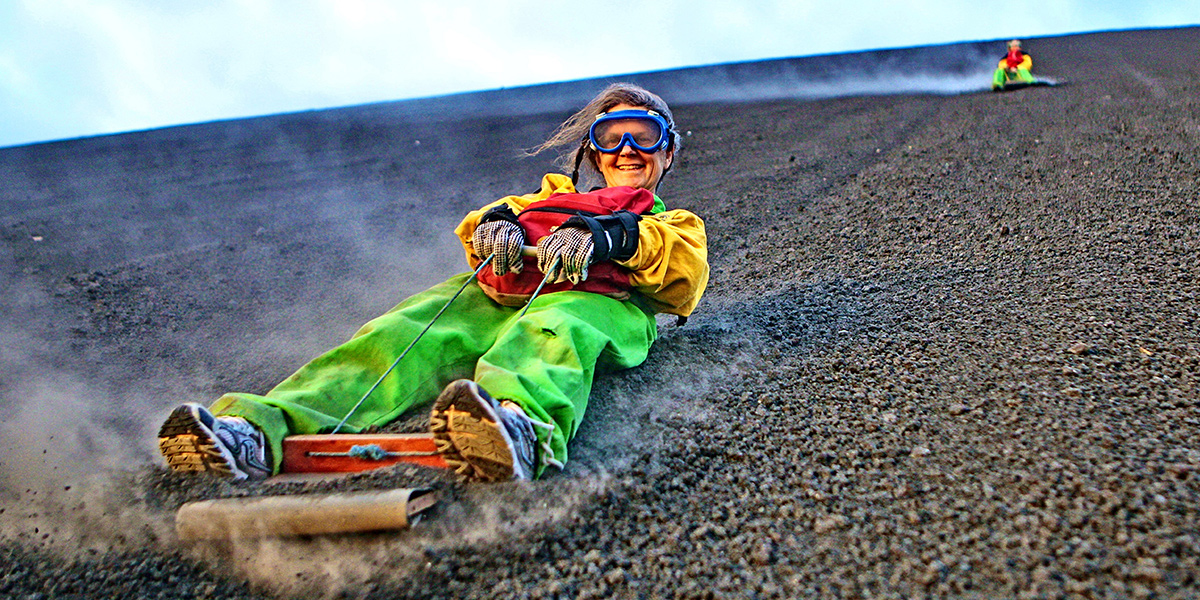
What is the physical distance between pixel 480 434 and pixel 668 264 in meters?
0.94

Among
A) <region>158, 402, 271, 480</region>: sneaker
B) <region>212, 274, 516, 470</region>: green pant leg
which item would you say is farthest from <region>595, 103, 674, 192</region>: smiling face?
<region>158, 402, 271, 480</region>: sneaker

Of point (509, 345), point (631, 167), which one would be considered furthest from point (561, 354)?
point (631, 167)

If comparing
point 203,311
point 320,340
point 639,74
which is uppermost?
point 639,74

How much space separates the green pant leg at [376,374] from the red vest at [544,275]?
11 centimetres

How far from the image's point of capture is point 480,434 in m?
1.68

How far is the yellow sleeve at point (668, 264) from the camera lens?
236cm

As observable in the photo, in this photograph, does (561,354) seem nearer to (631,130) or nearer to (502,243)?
(502,243)

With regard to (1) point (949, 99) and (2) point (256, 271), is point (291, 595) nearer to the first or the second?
(2) point (256, 271)

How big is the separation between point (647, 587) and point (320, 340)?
7.84ft

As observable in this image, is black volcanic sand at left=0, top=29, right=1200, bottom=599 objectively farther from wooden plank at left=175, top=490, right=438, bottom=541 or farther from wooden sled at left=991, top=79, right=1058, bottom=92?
wooden sled at left=991, top=79, right=1058, bottom=92

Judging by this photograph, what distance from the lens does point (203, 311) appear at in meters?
3.93

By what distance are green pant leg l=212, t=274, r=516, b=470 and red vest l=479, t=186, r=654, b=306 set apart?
4.5 inches

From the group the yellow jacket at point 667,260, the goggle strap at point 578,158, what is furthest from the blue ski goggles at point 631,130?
the yellow jacket at point 667,260

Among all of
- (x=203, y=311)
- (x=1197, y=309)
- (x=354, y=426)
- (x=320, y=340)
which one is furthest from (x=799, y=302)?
(x=203, y=311)
